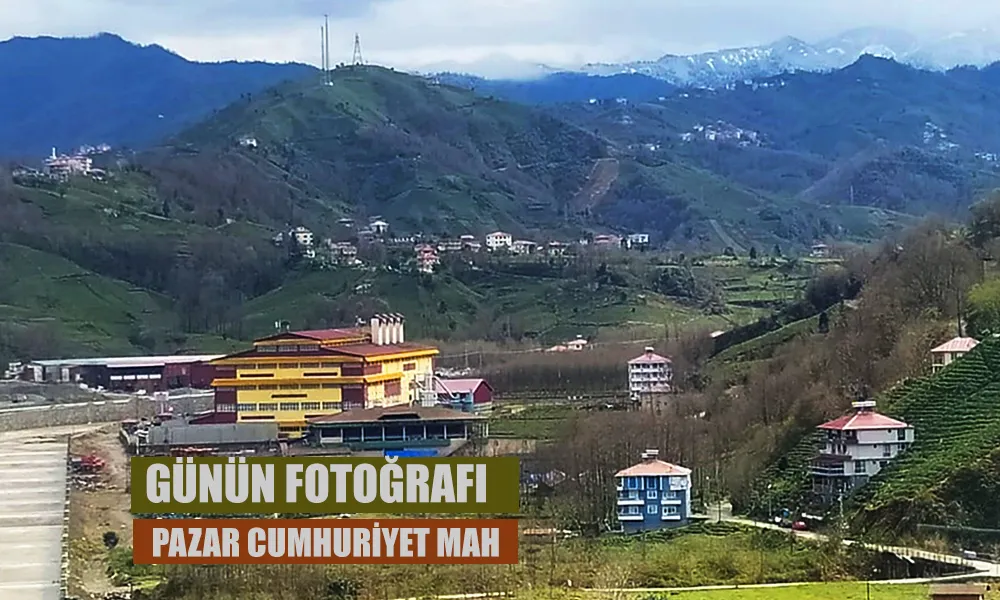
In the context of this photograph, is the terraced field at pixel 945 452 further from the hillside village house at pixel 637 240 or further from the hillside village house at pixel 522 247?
the hillside village house at pixel 637 240

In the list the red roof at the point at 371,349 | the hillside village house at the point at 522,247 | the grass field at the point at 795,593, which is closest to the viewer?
the grass field at the point at 795,593

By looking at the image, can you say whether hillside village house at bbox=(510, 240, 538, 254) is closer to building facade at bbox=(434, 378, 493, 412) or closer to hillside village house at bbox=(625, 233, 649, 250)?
hillside village house at bbox=(625, 233, 649, 250)

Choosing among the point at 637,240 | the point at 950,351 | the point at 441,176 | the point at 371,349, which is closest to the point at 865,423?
the point at 950,351

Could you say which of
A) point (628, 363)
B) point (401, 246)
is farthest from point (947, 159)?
point (628, 363)

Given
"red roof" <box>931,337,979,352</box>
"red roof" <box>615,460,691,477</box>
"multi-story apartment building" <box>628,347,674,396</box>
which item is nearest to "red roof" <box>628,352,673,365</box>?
"multi-story apartment building" <box>628,347,674,396</box>

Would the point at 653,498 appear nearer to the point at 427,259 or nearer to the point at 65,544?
the point at 65,544

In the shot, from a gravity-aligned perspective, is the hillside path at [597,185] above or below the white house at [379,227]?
above

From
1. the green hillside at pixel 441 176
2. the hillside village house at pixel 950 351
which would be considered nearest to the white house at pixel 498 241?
the green hillside at pixel 441 176
